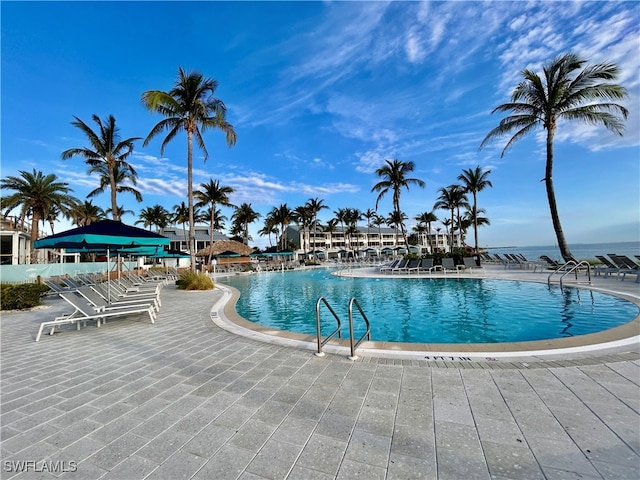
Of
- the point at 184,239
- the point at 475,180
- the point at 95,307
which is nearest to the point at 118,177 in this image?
the point at 95,307

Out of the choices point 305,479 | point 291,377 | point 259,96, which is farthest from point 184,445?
point 259,96

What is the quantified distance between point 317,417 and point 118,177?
26.8 metres

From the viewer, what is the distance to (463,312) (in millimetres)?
8750

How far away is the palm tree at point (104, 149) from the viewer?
1952cm

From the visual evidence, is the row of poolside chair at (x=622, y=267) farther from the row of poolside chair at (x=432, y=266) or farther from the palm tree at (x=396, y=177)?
the palm tree at (x=396, y=177)

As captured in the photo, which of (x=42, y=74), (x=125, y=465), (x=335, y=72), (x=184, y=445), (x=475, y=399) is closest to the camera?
(x=125, y=465)

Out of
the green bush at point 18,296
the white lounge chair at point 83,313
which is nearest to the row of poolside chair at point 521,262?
the white lounge chair at point 83,313

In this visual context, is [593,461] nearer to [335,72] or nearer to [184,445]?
[184,445]

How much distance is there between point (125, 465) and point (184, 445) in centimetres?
41

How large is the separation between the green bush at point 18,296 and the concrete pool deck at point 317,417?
7122 mm

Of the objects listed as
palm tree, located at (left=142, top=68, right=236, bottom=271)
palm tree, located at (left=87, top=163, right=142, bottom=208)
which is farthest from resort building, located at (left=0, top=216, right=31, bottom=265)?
palm tree, located at (left=142, top=68, right=236, bottom=271)

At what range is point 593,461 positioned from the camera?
1995 mm

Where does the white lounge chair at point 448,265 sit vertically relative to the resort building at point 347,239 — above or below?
below

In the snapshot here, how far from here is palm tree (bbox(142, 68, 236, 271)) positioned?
15047mm
